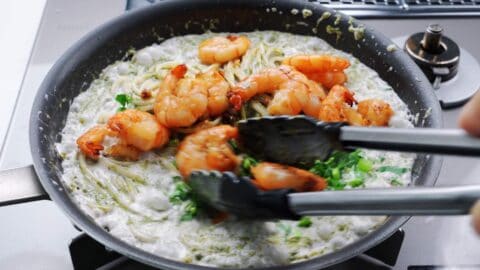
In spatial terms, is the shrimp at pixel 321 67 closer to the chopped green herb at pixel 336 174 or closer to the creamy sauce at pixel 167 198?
the creamy sauce at pixel 167 198

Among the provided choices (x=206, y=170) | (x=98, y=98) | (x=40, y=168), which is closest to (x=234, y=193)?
(x=206, y=170)

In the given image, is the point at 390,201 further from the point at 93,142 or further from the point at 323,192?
the point at 93,142

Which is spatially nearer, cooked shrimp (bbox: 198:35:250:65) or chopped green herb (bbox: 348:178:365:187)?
chopped green herb (bbox: 348:178:365:187)

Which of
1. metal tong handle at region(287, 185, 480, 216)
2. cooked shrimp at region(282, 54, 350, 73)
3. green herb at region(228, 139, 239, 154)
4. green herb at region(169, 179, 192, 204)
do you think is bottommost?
green herb at region(169, 179, 192, 204)

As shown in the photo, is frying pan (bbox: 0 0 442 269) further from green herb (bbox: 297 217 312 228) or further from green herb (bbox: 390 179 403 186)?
green herb (bbox: 297 217 312 228)

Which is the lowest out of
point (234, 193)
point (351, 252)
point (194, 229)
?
point (194, 229)

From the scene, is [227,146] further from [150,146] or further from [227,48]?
[227,48]

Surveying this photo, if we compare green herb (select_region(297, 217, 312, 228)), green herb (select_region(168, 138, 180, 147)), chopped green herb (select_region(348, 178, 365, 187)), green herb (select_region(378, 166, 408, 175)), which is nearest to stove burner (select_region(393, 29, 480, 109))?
green herb (select_region(378, 166, 408, 175))

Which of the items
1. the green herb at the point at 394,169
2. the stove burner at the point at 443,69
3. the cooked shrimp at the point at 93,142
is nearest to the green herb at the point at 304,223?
the green herb at the point at 394,169
